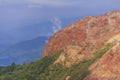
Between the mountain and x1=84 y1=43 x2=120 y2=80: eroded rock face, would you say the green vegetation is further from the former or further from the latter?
x1=84 y1=43 x2=120 y2=80: eroded rock face

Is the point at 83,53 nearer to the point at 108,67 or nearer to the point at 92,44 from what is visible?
the point at 92,44

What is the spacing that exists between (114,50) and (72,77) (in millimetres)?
10461

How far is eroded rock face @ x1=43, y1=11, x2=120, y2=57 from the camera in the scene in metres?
85.2

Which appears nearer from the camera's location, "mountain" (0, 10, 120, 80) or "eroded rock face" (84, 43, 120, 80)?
"eroded rock face" (84, 43, 120, 80)

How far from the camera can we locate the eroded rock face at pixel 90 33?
279ft

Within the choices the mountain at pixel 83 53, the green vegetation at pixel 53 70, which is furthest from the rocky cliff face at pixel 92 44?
the green vegetation at pixel 53 70

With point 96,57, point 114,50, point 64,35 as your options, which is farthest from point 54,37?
point 114,50

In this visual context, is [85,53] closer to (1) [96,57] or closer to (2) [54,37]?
(1) [96,57]

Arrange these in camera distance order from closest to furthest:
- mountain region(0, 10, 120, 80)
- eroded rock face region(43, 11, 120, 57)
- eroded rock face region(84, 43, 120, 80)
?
eroded rock face region(84, 43, 120, 80), mountain region(0, 10, 120, 80), eroded rock face region(43, 11, 120, 57)

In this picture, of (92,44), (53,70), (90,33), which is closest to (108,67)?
(92,44)

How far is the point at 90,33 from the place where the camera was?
89625 mm

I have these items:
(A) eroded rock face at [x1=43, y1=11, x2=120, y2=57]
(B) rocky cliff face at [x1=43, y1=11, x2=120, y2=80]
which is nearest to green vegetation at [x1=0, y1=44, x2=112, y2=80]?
(B) rocky cliff face at [x1=43, y1=11, x2=120, y2=80]

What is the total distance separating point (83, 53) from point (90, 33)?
234 inches

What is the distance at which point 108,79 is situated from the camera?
66188 millimetres
